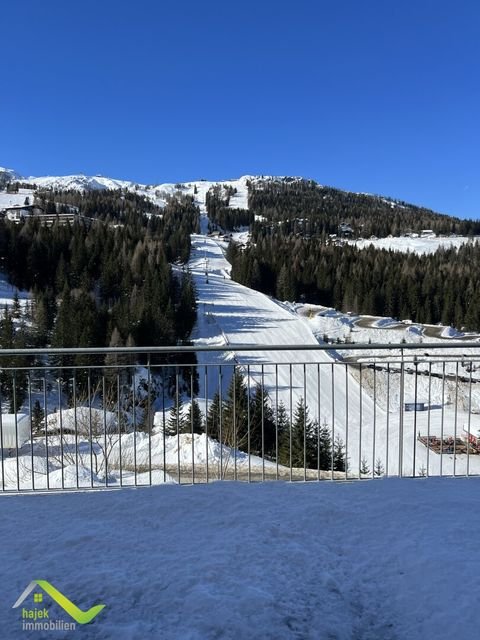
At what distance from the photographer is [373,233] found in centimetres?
14450

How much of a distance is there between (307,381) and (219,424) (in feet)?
107

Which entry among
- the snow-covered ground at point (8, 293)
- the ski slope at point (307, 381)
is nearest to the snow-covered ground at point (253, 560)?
the ski slope at point (307, 381)

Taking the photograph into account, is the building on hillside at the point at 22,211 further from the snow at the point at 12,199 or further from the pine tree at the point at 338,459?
the pine tree at the point at 338,459

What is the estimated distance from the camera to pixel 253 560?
2.71 metres

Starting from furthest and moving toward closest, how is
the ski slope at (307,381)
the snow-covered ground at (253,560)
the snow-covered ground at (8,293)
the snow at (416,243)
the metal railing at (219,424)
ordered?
the snow at (416,243), the snow-covered ground at (8,293), the ski slope at (307,381), the metal railing at (219,424), the snow-covered ground at (253,560)

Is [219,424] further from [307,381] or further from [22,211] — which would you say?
[22,211]

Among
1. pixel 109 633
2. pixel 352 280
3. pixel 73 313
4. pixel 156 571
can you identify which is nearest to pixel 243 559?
pixel 156 571

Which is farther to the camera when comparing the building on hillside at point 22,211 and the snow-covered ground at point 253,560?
the building on hillside at point 22,211

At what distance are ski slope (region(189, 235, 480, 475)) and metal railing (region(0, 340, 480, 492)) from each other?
0.68 feet

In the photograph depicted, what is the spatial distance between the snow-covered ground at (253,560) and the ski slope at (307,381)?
152 centimetres

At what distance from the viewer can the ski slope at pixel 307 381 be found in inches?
402

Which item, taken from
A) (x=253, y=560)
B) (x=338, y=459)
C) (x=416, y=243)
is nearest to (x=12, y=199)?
(x=416, y=243)

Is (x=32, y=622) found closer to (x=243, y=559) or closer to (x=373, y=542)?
(x=243, y=559)

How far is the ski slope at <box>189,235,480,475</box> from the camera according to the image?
33.5ft
